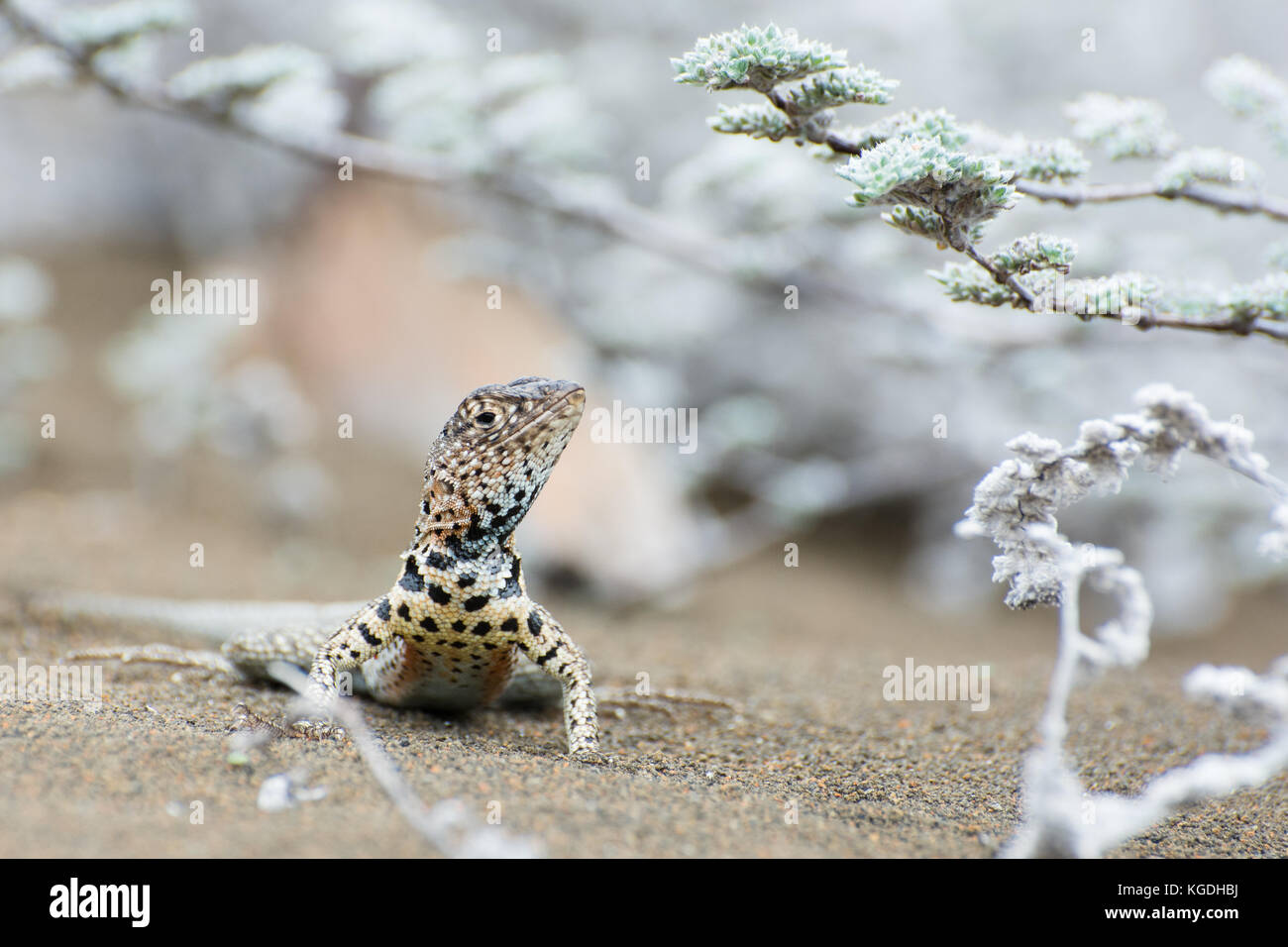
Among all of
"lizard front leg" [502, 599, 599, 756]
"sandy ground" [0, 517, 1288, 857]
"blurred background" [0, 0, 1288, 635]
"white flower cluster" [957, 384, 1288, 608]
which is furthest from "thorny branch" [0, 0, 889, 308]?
"white flower cluster" [957, 384, 1288, 608]

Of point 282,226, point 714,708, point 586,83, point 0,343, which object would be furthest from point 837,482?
point 282,226

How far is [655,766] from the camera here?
378 centimetres

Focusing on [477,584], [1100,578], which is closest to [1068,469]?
[1100,578]

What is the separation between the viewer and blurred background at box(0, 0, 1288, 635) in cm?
642

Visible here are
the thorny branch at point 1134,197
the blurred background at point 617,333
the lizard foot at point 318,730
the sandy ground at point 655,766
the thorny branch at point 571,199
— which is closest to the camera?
the sandy ground at point 655,766

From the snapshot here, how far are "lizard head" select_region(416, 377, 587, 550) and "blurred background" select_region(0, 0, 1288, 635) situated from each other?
2.39 m

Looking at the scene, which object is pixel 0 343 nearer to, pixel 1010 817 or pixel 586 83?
pixel 586 83

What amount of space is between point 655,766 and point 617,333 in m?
5.05

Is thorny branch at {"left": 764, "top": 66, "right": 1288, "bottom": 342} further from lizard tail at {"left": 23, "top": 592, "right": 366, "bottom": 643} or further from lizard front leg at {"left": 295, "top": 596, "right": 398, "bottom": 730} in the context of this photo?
lizard tail at {"left": 23, "top": 592, "right": 366, "bottom": 643}

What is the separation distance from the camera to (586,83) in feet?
32.9

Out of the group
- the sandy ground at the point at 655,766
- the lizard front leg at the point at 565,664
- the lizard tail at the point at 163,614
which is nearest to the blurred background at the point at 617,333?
the lizard tail at the point at 163,614

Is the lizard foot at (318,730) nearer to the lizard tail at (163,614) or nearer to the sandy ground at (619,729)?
the sandy ground at (619,729)

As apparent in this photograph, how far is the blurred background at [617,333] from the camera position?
642 centimetres

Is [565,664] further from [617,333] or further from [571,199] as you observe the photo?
[617,333]
